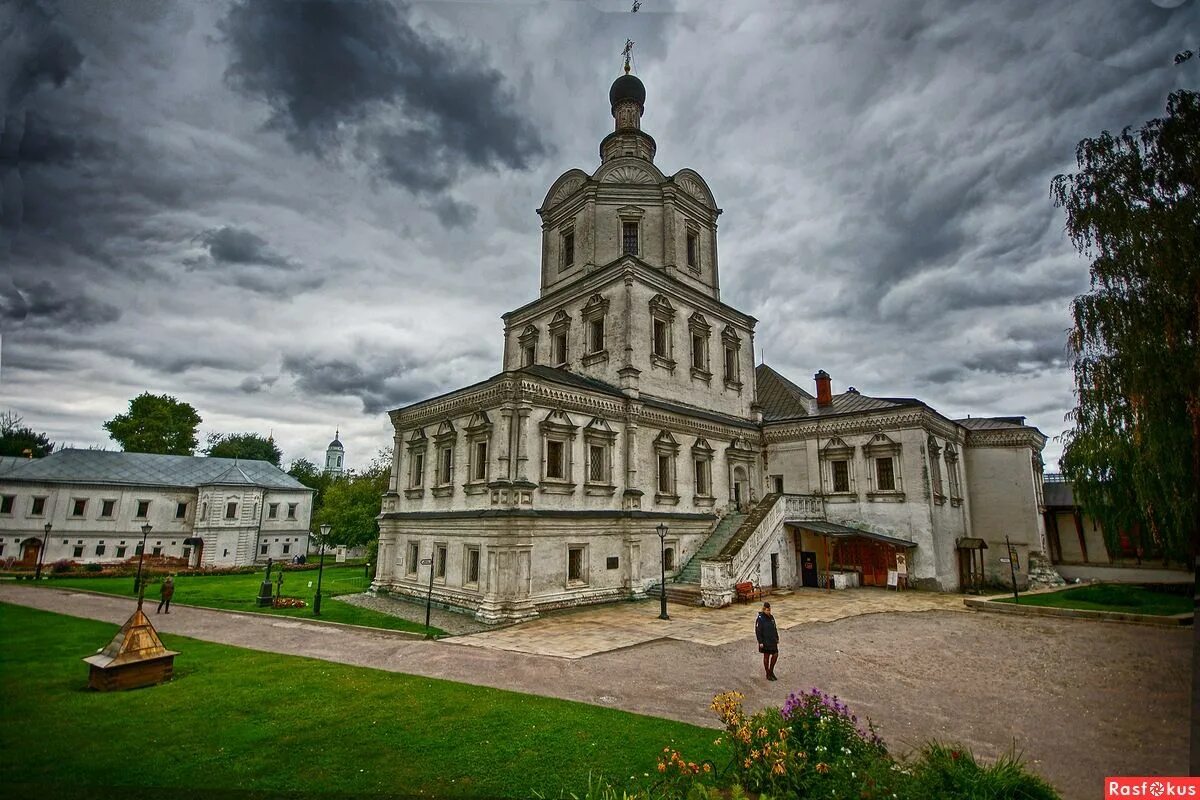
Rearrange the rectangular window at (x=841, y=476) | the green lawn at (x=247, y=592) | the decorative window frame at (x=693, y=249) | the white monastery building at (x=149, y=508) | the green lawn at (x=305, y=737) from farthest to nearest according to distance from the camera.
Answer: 1. the white monastery building at (x=149, y=508)
2. the decorative window frame at (x=693, y=249)
3. the rectangular window at (x=841, y=476)
4. the green lawn at (x=247, y=592)
5. the green lawn at (x=305, y=737)

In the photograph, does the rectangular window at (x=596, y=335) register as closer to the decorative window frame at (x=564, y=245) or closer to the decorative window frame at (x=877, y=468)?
the decorative window frame at (x=564, y=245)

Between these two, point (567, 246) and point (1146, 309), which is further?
point (567, 246)

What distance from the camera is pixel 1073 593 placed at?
74.1ft

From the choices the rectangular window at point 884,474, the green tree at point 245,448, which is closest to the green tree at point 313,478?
the green tree at point 245,448

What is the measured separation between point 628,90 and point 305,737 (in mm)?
34594

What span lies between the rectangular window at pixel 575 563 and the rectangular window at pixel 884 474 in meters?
15.9

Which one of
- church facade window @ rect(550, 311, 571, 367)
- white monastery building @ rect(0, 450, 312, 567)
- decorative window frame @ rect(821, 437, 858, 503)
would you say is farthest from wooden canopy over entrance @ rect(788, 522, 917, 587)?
white monastery building @ rect(0, 450, 312, 567)

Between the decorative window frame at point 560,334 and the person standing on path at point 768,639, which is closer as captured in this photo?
the person standing on path at point 768,639

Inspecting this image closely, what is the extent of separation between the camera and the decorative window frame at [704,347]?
29125 mm

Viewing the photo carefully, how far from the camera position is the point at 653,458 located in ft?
83.2

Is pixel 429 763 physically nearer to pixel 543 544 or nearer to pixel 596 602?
pixel 543 544

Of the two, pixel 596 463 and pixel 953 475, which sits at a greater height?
pixel 953 475

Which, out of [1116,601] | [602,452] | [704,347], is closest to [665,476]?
[602,452]

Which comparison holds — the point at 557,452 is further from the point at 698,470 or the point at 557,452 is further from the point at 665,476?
the point at 698,470
